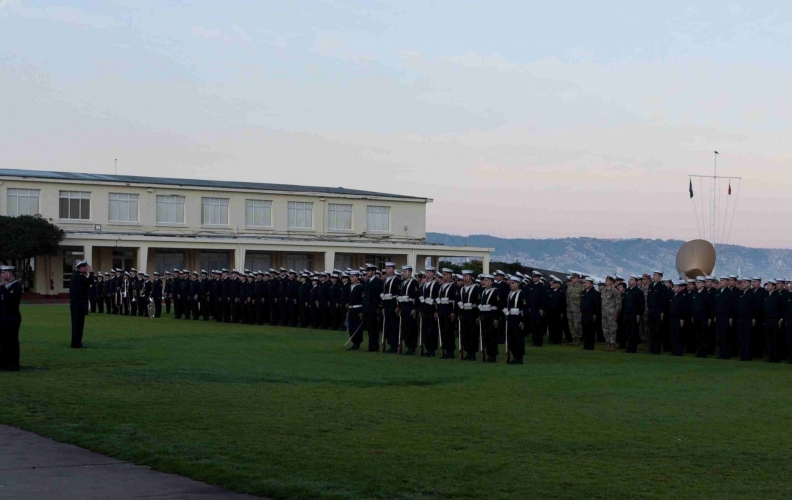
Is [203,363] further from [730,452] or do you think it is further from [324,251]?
[324,251]

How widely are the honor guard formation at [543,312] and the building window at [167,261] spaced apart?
107ft

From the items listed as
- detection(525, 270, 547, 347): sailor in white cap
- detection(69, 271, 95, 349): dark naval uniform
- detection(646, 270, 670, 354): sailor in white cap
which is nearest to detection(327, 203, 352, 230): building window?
detection(525, 270, 547, 347): sailor in white cap

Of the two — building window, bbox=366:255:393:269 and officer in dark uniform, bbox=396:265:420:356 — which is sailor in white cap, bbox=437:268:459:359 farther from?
building window, bbox=366:255:393:269

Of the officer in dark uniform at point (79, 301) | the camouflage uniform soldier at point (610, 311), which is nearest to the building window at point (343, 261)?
the camouflage uniform soldier at point (610, 311)

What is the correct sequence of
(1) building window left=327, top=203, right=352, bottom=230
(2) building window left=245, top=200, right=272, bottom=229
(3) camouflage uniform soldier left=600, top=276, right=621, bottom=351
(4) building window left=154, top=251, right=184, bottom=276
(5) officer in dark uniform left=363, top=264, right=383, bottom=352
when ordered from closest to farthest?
(5) officer in dark uniform left=363, top=264, right=383, bottom=352 < (3) camouflage uniform soldier left=600, top=276, right=621, bottom=351 < (4) building window left=154, top=251, right=184, bottom=276 < (2) building window left=245, top=200, right=272, bottom=229 < (1) building window left=327, top=203, right=352, bottom=230

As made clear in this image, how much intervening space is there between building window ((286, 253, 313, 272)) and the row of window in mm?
1926

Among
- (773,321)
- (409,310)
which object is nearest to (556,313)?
(773,321)

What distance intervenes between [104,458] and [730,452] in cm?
591

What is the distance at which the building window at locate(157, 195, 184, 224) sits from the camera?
62.8 metres

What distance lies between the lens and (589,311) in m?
26.7

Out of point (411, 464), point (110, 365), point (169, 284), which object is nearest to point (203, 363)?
point (110, 365)

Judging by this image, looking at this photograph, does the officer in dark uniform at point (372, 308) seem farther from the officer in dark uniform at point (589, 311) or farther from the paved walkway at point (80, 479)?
the paved walkway at point (80, 479)

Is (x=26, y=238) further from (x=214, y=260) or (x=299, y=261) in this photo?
(x=299, y=261)

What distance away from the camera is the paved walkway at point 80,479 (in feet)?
25.6
